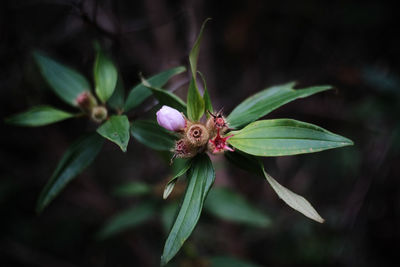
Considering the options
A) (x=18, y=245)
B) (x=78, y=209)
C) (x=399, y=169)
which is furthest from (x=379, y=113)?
(x=18, y=245)

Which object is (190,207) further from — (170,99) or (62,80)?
(62,80)

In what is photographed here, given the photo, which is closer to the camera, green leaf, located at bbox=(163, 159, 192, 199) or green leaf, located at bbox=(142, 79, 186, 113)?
green leaf, located at bbox=(163, 159, 192, 199)

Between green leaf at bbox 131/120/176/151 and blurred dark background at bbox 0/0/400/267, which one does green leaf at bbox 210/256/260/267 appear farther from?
green leaf at bbox 131/120/176/151

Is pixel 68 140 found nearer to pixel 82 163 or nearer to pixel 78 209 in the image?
pixel 78 209

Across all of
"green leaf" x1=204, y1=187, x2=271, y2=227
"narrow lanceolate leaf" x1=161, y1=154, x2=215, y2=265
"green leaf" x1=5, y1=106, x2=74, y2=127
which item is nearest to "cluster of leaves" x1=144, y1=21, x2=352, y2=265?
"narrow lanceolate leaf" x1=161, y1=154, x2=215, y2=265

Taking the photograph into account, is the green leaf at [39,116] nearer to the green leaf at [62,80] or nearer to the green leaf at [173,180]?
the green leaf at [62,80]

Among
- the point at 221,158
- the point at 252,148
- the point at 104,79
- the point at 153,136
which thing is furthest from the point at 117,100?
the point at 221,158
